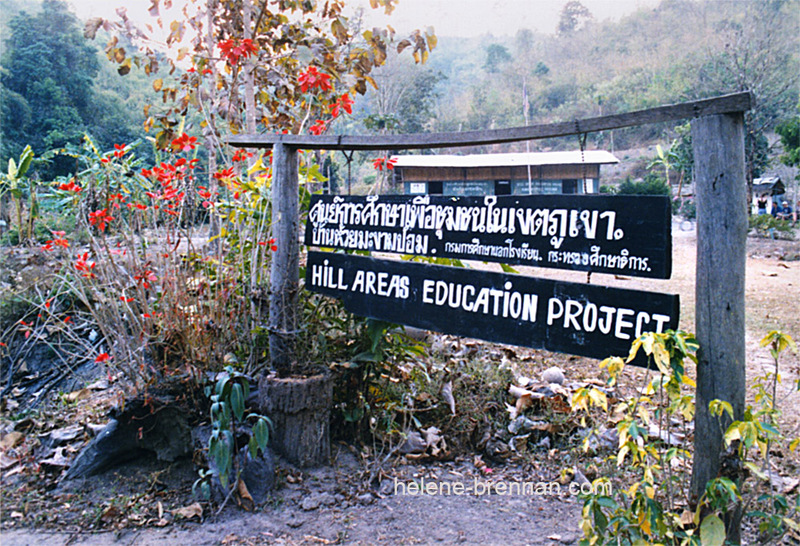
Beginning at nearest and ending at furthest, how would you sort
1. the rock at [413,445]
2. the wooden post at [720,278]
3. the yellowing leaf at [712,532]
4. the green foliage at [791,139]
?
the yellowing leaf at [712,532] → the wooden post at [720,278] → the rock at [413,445] → the green foliage at [791,139]

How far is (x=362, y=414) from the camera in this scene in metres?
3.10

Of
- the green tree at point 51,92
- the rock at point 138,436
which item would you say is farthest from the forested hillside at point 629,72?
the rock at point 138,436

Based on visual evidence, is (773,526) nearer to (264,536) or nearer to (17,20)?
(264,536)

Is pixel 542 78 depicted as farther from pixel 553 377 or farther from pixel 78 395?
pixel 78 395

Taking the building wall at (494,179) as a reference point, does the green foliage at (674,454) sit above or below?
below

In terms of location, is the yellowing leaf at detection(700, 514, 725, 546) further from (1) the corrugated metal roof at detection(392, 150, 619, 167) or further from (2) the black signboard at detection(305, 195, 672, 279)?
(1) the corrugated metal roof at detection(392, 150, 619, 167)

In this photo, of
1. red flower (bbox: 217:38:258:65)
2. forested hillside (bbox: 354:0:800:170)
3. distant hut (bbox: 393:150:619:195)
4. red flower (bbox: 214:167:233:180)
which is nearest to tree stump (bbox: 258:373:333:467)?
red flower (bbox: 214:167:233:180)

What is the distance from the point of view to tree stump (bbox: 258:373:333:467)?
9.11 ft

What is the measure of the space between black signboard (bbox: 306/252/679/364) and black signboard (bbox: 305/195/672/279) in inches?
3.3

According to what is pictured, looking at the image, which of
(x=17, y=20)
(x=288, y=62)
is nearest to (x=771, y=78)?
(x=288, y=62)

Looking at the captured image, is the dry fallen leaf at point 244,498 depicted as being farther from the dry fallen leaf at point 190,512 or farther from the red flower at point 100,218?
the red flower at point 100,218

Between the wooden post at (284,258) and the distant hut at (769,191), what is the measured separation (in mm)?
→ 21111

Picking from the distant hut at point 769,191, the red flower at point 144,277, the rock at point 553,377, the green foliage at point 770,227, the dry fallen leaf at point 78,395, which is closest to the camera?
the red flower at point 144,277

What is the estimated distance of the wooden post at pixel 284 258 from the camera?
118 inches
